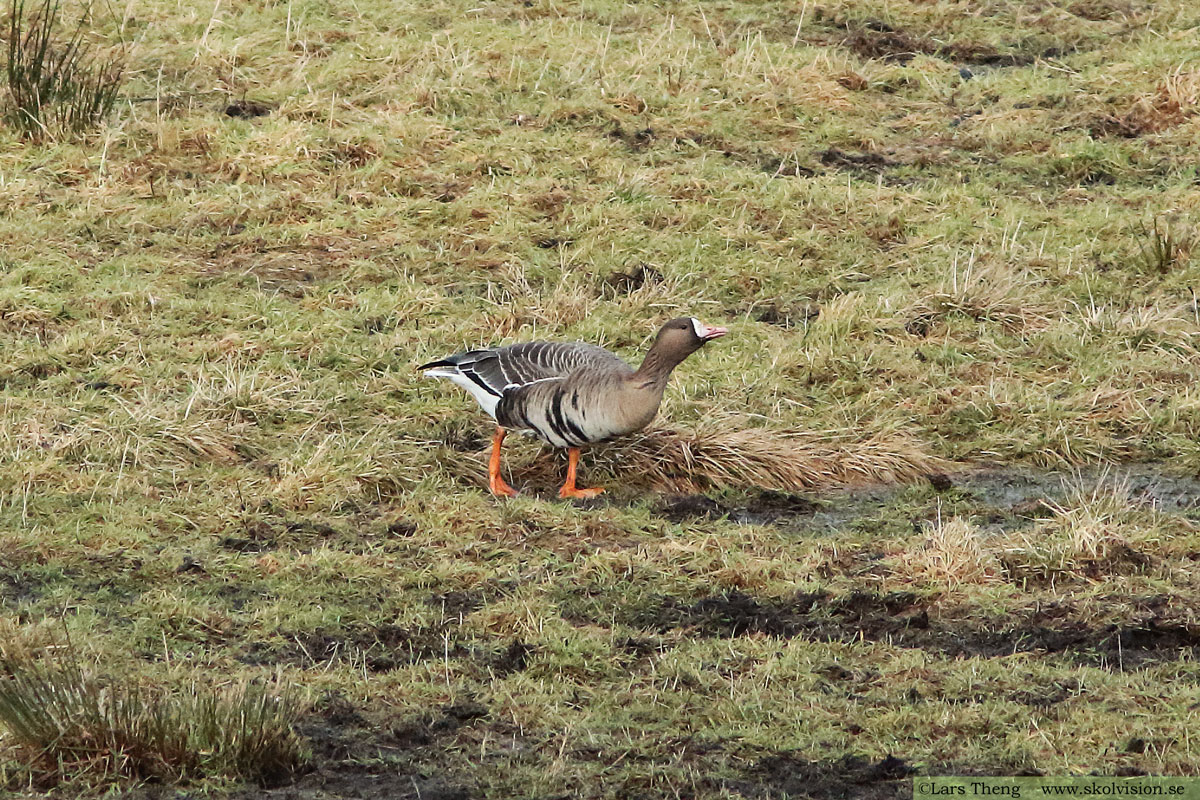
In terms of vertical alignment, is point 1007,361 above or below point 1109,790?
below

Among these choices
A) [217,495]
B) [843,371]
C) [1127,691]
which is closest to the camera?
[1127,691]

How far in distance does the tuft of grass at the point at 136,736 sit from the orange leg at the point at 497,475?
2.93m

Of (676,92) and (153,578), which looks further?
(676,92)

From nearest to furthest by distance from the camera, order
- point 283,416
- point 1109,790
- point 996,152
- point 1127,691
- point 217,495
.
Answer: point 1109,790, point 1127,691, point 217,495, point 283,416, point 996,152

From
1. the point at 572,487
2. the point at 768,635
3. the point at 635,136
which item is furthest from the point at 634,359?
the point at 768,635

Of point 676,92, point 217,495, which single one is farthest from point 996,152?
point 217,495

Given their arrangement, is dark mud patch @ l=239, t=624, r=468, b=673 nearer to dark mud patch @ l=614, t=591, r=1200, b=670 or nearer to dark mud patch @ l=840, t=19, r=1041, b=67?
dark mud patch @ l=614, t=591, r=1200, b=670

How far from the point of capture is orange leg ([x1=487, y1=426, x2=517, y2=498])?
323 inches

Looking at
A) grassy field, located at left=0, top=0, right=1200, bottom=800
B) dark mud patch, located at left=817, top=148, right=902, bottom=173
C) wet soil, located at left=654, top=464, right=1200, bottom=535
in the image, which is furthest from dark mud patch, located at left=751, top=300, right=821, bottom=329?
dark mud patch, located at left=817, top=148, right=902, bottom=173

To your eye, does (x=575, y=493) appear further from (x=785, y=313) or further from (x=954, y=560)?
(x=785, y=313)

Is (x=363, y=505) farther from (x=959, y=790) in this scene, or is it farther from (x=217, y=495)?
(x=959, y=790)

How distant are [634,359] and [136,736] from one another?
4.83 metres

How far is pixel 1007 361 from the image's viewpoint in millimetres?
9695

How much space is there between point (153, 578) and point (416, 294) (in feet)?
11.4
